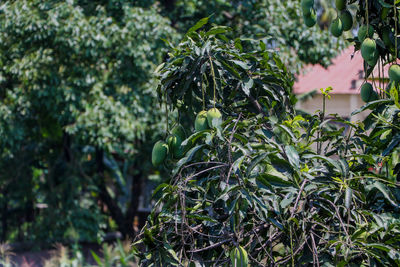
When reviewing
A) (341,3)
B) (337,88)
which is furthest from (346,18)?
(337,88)

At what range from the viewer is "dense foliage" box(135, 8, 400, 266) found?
3.77 feet

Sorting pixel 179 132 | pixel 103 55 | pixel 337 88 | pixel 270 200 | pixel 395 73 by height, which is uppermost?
pixel 103 55

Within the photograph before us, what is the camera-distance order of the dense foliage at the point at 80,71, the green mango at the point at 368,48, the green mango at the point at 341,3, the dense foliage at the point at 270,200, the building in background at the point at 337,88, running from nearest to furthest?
the dense foliage at the point at 270,200
the green mango at the point at 368,48
the green mango at the point at 341,3
the dense foliage at the point at 80,71
the building in background at the point at 337,88

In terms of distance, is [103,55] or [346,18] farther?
[103,55]

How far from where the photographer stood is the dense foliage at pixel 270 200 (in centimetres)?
115

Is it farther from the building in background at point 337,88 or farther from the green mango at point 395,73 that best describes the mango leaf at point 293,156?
the building in background at point 337,88

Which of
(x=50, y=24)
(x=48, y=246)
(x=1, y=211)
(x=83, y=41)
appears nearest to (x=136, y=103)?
(x=83, y=41)

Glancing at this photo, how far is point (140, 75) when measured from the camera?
5.00m

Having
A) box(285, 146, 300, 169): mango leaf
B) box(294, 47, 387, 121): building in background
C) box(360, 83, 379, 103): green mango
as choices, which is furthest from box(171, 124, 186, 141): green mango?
box(294, 47, 387, 121): building in background

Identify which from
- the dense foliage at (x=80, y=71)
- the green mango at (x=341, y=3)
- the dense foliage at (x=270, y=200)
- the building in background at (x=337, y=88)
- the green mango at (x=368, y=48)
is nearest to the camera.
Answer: the dense foliage at (x=270, y=200)

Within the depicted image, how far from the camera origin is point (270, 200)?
1215 mm

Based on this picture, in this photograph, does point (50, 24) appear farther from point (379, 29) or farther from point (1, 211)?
point (379, 29)

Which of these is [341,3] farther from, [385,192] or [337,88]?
[337,88]

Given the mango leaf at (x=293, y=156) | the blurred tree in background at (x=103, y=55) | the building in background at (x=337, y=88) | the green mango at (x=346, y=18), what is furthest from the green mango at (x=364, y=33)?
the building in background at (x=337, y=88)
